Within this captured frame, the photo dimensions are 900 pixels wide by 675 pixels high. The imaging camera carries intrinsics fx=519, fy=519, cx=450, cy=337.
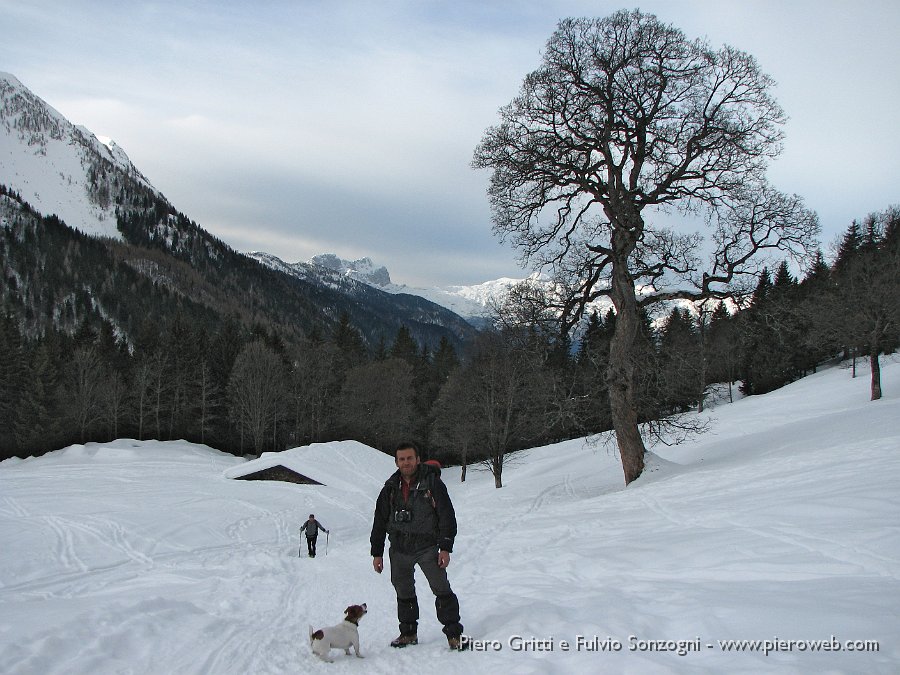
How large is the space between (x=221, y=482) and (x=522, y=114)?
25.5m

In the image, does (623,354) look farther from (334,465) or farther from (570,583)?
(334,465)

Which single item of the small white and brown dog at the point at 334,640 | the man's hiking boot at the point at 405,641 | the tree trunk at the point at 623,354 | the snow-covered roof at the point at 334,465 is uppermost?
the tree trunk at the point at 623,354

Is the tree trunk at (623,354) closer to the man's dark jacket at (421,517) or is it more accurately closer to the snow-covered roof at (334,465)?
the man's dark jacket at (421,517)

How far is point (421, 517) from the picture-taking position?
512 cm

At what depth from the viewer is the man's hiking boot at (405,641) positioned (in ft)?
17.2

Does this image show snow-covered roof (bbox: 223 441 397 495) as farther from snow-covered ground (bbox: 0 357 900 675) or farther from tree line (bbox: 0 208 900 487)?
snow-covered ground (bbox: 0 357 900 675)

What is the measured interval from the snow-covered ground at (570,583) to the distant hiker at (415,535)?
297mm

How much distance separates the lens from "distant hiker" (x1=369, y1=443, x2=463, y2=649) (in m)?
5.03

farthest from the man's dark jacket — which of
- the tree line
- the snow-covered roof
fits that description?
the snow-covered roof

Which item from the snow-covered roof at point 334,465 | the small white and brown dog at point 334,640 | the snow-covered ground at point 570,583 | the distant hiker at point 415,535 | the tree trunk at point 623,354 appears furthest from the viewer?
the snow-covered roof at point 334,465

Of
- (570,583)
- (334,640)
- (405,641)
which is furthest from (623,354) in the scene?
(334,640)

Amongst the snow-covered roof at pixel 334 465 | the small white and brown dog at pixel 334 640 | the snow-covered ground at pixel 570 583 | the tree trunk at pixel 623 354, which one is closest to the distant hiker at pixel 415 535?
the snow-covered ground at pixel 570 583

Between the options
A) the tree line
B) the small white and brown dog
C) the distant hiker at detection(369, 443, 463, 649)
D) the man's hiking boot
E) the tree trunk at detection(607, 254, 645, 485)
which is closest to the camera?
the small white and brown dog

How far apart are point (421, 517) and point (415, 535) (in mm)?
196
